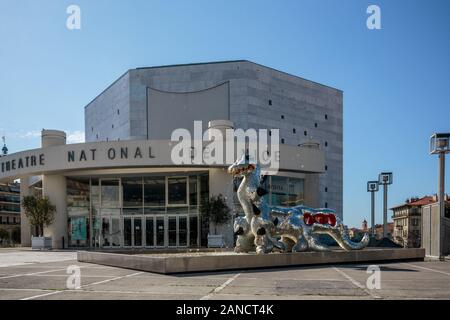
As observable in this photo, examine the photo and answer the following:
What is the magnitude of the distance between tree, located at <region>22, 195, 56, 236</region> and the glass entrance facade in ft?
5.88

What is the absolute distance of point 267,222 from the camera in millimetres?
13961

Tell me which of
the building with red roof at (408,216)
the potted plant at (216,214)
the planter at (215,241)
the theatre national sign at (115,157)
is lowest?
the building with red roof at (408,216)

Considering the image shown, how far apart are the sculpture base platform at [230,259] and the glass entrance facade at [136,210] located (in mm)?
14264

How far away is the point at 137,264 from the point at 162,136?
32.5 m

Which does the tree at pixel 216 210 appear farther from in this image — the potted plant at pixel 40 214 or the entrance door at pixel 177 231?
the potted plant at pixel 40 214

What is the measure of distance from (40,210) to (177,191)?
9.38 m

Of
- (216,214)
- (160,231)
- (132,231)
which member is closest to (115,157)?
(132,231)

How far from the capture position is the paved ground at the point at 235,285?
824 centimetres

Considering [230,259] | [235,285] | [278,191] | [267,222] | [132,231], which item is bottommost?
[132,231]

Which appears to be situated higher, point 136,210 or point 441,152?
point 441,152

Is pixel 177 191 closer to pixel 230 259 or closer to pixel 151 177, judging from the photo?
pixel 151 177

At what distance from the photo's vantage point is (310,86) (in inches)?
2078

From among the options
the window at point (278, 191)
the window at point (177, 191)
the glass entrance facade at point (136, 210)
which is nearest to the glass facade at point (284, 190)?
the window at point (278, 191)

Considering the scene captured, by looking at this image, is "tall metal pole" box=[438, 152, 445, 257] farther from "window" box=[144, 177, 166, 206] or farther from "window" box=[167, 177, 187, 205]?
"window" box=[144, 177, 166, 206]
